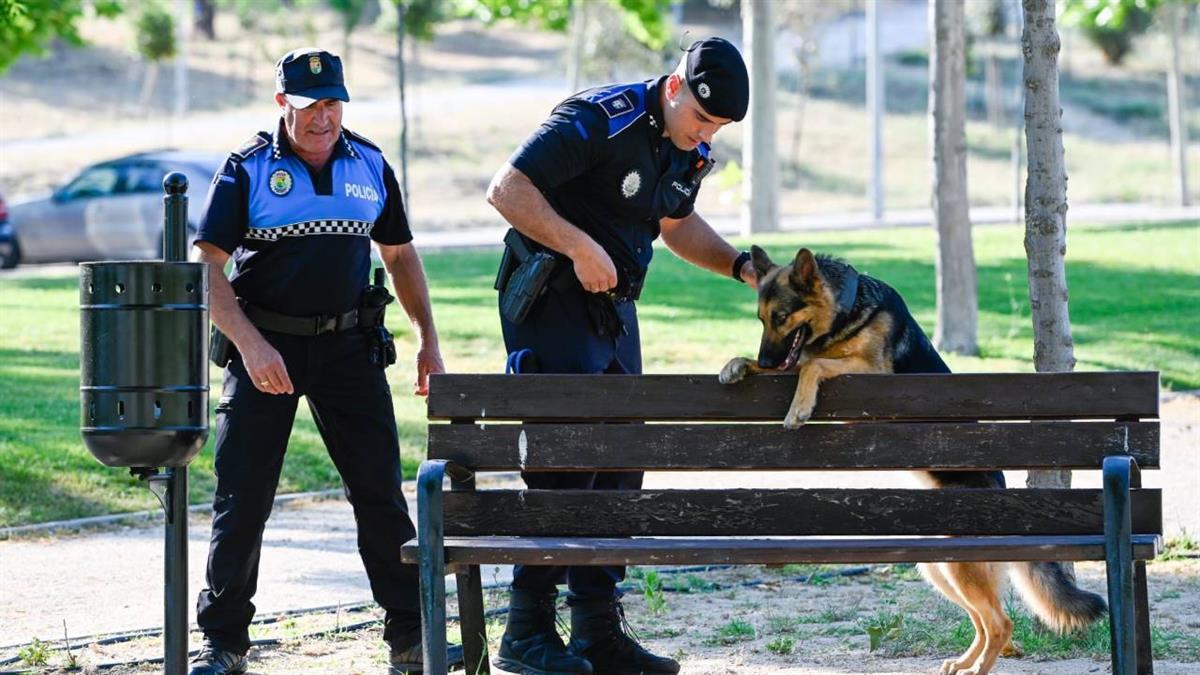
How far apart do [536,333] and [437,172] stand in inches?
1206

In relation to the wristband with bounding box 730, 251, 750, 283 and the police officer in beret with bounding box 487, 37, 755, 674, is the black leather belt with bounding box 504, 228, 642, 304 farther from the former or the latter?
the wristband with bounding box 730, 251, 750, 283

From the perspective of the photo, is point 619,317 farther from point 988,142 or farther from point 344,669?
point 988,142

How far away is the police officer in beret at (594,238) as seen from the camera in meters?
4.70

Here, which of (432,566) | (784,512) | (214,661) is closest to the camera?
(432,566)

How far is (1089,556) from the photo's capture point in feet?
13.5

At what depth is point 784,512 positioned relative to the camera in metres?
4.31

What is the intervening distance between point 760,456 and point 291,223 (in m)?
1.63

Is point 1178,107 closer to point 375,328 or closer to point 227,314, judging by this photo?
point 375,328

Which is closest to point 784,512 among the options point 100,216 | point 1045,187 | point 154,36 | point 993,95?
point 1045,187

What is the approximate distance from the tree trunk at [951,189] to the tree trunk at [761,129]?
31.4ft

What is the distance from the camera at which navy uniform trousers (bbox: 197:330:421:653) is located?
16.4ft

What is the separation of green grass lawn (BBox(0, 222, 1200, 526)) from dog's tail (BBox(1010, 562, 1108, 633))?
4925mm

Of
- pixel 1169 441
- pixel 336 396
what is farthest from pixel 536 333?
pixel 1169 441

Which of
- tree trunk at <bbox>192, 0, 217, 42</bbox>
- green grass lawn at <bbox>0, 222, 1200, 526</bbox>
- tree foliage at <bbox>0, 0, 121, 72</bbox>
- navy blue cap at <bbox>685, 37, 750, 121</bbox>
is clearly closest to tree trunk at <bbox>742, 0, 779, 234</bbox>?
green grass lawn at <bbox>0, 222, 1200, 526</bbox>
